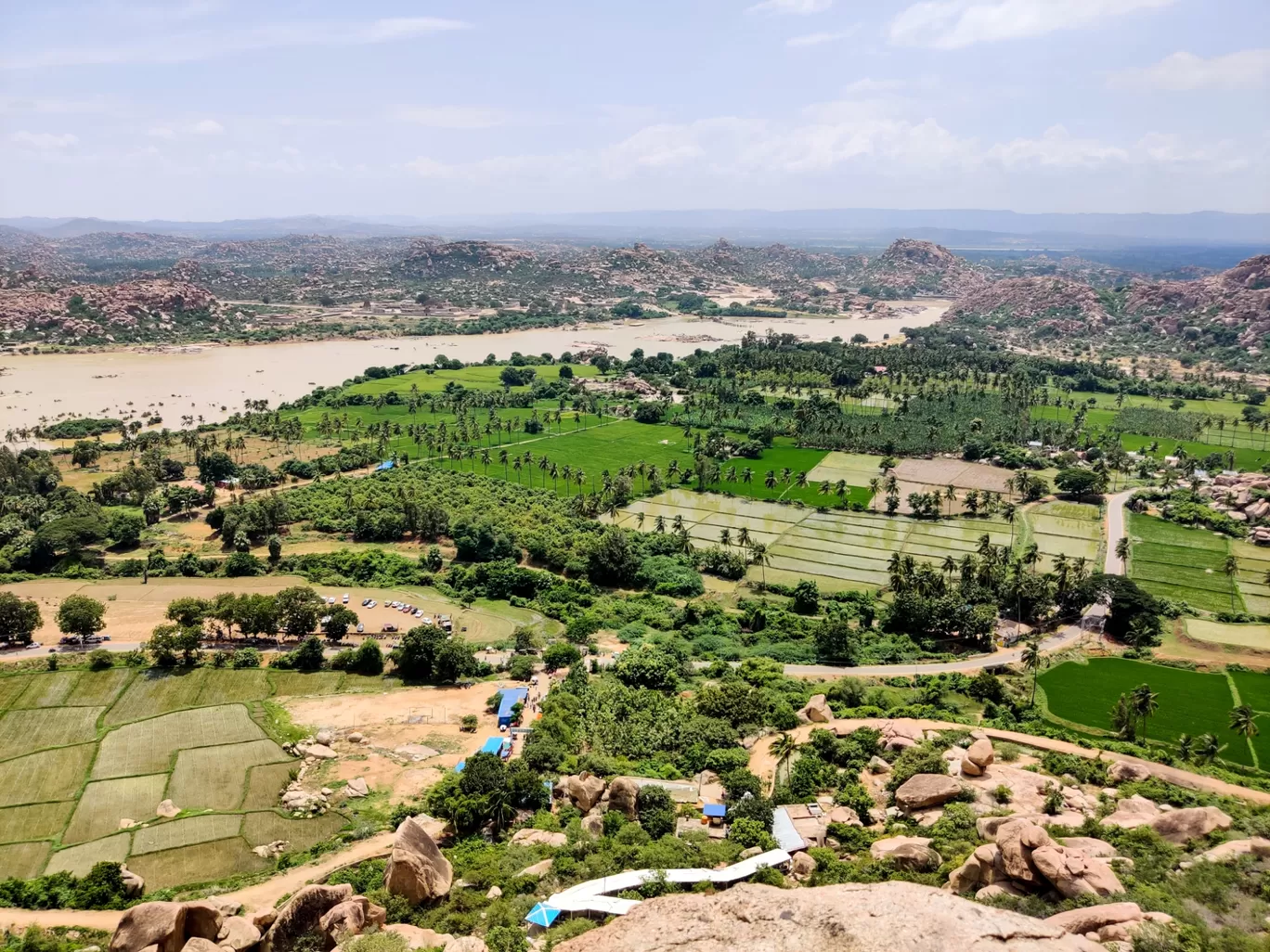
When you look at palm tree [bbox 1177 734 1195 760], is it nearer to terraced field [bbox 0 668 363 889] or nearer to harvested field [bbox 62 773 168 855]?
terraced field [bbox 0 668 363 889]

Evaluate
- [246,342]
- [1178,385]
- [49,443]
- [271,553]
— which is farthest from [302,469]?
[1178,385]

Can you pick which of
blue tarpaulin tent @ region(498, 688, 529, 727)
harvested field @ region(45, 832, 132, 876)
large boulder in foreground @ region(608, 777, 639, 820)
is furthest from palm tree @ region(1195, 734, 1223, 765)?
harvested field @ region(45, 832, 132, 876)

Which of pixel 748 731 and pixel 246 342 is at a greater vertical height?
pixel 246 342

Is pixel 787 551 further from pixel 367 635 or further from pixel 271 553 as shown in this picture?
pixel 271 553

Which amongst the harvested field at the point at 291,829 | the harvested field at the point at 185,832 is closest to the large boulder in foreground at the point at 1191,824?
the harvested field at the point at 291,829

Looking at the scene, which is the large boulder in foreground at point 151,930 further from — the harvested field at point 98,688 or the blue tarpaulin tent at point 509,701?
the harvested field at point 98,688
